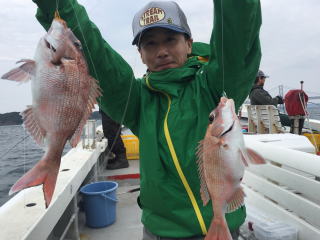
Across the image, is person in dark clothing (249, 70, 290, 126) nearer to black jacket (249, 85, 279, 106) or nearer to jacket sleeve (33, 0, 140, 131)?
black jacket (249, 85, 279, 106)

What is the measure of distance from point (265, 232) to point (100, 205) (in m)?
2.05

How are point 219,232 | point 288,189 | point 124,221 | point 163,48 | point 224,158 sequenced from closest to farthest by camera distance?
1. point 219,232
2. point 224,158
3. point 163,48
4. point 288,189
5. point 124,221

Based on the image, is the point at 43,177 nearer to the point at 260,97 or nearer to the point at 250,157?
the point at 250,157

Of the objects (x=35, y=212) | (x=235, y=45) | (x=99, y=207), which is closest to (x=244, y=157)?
(x=235, y=45)

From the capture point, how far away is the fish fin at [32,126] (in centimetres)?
114

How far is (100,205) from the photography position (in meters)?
3.87

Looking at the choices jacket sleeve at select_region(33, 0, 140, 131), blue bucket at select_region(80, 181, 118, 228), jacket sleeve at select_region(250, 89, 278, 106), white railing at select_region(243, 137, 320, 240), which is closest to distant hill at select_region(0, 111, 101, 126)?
jacket sleeve at select_region(33, 0, 140, 131)

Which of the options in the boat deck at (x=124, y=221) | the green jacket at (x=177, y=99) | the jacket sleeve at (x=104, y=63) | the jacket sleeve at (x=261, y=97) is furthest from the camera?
the jacket sleeve at (x=261, y=97)

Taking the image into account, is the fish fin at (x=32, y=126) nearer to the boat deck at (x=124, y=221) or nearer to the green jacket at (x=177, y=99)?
the green jacket at (x=177, y=99)

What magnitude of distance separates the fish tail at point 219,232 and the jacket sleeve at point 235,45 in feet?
2.41

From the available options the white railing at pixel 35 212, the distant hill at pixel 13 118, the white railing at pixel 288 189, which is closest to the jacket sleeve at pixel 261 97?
the white railing at pixel 288 189

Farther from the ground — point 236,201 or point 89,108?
point 89,108

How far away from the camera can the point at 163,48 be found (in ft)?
6.21

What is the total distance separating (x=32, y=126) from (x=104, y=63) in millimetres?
638
